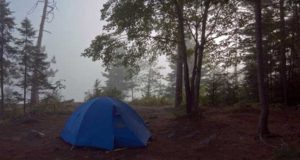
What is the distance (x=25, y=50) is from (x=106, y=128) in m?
9.77

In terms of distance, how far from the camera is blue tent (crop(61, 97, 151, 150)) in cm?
980

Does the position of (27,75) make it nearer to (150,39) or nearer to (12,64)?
(12,64)

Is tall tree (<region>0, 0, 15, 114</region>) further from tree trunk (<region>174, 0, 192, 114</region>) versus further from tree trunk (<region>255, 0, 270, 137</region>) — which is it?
tree trunk (<region>255, 0, 270, 137</region>)

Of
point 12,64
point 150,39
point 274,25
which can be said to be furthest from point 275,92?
point 12,64

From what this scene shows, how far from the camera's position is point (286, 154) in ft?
25.4

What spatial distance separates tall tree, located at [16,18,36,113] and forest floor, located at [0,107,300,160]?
12.2ft

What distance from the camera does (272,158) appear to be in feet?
26.0

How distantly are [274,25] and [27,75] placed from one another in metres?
11.8

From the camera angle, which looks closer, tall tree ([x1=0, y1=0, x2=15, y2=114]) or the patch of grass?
the patch of grass

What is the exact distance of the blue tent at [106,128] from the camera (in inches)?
386

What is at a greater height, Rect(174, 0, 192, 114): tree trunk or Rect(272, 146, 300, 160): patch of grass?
Rect(174, 0, 192, 114): tree trunk

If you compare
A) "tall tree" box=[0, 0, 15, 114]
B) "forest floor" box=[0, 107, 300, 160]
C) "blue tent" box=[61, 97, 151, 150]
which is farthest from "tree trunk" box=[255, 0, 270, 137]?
"tall tree" box=[0, 0, 15, 114]

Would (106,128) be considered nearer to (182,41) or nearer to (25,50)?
(182,41)

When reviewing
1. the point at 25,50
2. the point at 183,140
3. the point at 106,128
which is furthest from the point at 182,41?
the point at 25,50
